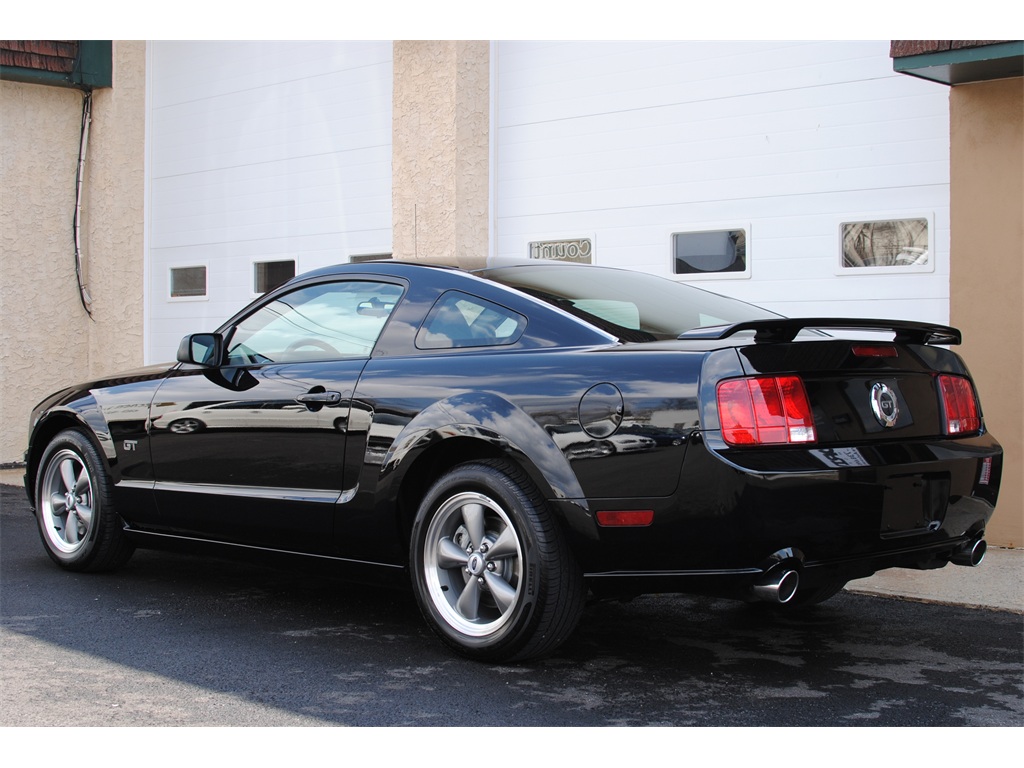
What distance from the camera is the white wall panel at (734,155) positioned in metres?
7.42

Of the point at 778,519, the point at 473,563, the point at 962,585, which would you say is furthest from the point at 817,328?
the point at 962,585

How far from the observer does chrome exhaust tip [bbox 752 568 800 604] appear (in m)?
3.66

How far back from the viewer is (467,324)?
4.51 metres

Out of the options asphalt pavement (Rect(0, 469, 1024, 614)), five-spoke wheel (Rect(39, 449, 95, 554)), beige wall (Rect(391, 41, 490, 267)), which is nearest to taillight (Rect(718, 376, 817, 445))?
asphalt pavement (Rect(0, 469, 1024, 614))

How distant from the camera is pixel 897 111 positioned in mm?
7441

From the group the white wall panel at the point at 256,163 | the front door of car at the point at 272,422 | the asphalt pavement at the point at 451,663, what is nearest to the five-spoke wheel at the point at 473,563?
the asphalt pavement at the point at 451,663

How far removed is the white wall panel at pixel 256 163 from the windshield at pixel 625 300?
5.64 metres

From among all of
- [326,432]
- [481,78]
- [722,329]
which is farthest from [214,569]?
[481,78]

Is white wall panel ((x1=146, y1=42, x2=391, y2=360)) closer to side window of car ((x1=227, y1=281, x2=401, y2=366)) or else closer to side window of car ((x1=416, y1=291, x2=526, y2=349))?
side window of car ((x1=227, y1=281, x2=401, y2=366))

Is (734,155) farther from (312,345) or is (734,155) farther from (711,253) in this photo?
(312,345)

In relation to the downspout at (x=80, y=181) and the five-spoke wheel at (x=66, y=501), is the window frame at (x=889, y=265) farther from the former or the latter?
the downspout at (x=80, y=181)

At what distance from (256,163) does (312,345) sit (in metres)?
6.92

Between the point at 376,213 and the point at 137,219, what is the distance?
11.3ft

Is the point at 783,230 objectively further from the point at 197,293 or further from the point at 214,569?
the point at 197,293
